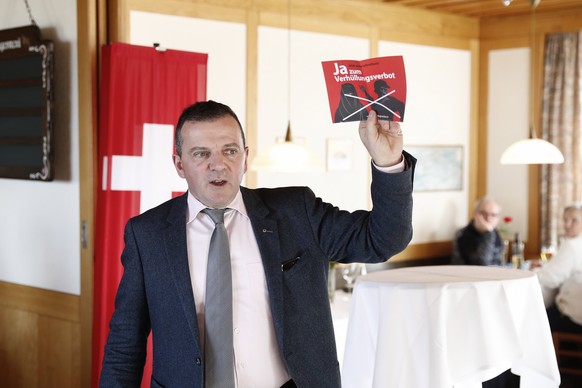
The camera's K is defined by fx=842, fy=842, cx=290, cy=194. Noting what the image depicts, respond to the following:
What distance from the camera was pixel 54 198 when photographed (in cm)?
482

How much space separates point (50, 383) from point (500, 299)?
2.65 meters

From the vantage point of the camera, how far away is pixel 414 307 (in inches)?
162

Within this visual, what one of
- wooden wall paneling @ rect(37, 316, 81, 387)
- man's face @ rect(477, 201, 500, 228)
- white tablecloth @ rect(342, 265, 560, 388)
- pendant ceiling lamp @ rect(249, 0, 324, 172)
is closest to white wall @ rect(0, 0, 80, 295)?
wooden wall paneling @ rect(37, 316, 81, 387)

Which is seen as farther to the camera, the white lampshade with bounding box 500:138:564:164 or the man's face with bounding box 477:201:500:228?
the man's face with bounding box 477:201:500:228

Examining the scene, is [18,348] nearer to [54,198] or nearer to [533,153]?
[54,198]

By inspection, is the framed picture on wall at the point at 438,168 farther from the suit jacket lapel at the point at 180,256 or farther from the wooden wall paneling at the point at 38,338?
the suit jacket lapel at the point at 180,256

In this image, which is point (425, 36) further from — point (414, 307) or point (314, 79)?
point (414, 307)

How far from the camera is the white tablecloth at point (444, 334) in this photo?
4.01 metres

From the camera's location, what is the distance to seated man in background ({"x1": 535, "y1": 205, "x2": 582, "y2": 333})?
19.4 ft

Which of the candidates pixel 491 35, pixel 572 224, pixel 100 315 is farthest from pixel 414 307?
pixel 491 35

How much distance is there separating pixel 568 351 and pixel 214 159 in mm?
4482

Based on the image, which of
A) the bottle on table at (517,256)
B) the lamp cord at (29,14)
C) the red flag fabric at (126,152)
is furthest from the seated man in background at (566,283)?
the lamp cord at (29,14)

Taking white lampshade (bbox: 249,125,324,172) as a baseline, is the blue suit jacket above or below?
below

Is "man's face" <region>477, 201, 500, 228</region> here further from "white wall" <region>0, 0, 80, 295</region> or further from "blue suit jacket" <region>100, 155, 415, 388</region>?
"blue suit jacket" <region>100, 155, 415, 388</region>
